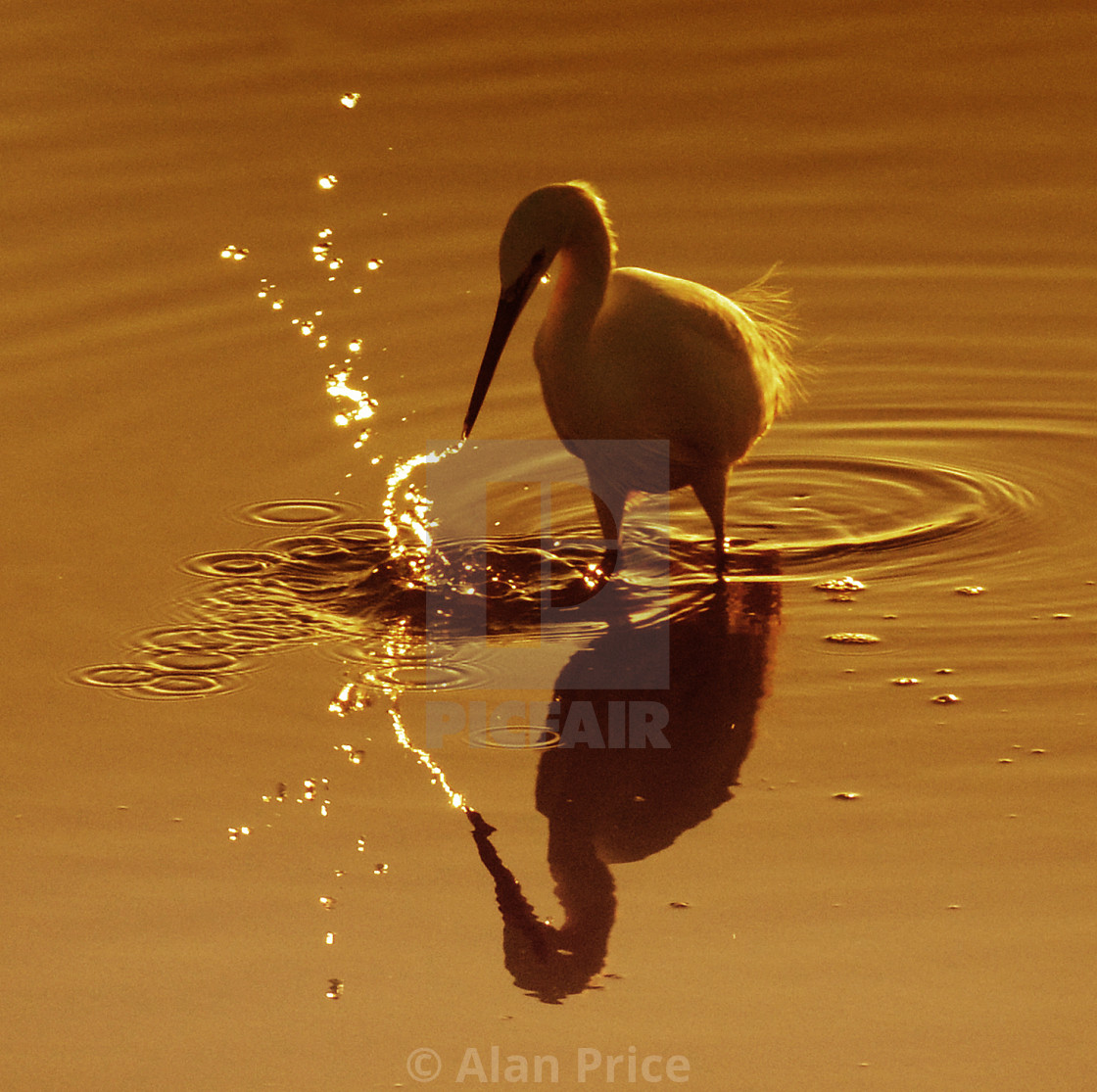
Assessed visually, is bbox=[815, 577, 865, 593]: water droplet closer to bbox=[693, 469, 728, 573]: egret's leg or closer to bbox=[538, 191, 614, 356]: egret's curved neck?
bbox=[693, 469, 728, 573]: egret's leg

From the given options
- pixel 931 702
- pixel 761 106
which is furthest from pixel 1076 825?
pixel 761 106

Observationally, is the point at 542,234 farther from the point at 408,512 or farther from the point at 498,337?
the point at 408,512

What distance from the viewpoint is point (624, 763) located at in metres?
3.73

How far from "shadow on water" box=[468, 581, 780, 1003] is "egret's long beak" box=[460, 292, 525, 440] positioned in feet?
2.09

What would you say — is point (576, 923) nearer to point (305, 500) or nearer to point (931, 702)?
point (931, 702)

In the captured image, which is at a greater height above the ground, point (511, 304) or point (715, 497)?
point (511, 304)

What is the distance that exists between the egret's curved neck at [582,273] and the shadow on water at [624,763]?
2.23 feet

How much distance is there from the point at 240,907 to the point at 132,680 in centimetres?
91

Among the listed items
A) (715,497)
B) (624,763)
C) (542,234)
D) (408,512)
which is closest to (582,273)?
(542,234)

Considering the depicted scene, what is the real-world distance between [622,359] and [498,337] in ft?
0.99

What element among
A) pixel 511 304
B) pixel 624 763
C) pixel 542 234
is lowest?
pixel 624 763

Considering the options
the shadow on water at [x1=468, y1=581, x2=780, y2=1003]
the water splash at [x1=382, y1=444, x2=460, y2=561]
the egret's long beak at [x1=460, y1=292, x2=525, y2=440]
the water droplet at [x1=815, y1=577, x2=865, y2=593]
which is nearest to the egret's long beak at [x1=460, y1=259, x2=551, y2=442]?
the egret's long beak at [x1=460, y1=292, x2=525, y2=440]

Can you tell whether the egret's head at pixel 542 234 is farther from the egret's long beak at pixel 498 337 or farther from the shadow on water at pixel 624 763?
the shadow on water at pixel 624 763

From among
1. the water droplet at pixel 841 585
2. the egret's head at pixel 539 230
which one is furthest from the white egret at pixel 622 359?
the water droplet at pixel 841 585
